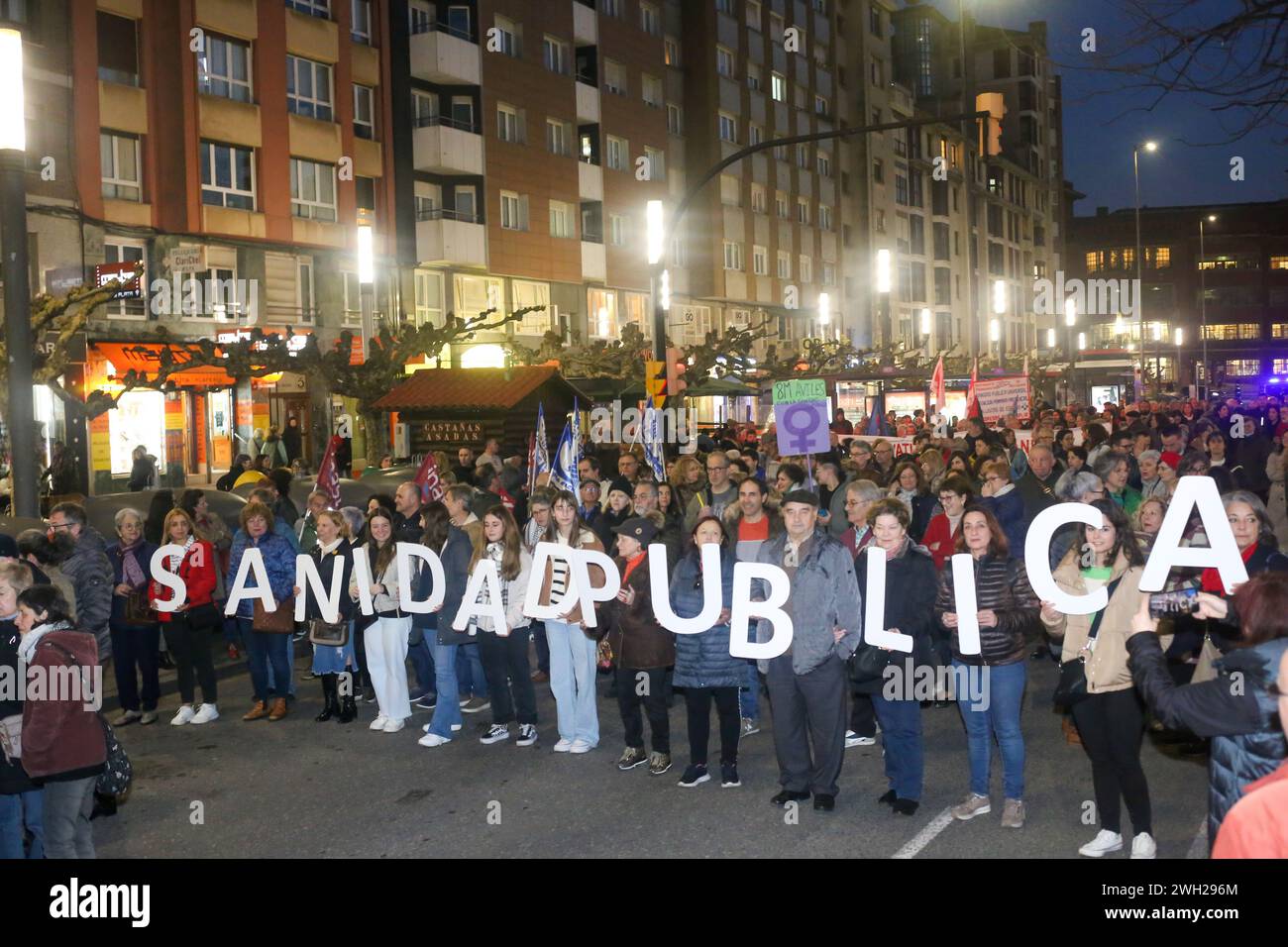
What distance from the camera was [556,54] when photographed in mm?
40562

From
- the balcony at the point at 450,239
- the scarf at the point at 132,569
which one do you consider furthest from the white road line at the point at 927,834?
the balcony at the point at 450,239

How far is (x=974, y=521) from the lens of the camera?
6.96 metres

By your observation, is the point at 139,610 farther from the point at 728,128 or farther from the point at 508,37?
the point at 728,128

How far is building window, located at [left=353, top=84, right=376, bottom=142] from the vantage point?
112ft

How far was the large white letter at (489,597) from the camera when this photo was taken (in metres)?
8.81

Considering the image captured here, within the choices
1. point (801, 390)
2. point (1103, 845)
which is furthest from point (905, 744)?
point (801, 390)

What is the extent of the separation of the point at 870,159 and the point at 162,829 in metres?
61.4

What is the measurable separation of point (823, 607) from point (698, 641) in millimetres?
993

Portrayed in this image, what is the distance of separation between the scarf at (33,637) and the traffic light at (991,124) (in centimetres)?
1196

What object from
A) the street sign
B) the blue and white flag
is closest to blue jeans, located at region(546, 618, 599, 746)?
the street sign

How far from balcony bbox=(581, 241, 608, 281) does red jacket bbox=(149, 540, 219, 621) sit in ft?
106

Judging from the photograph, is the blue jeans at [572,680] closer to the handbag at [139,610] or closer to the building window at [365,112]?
the handbag at [139,610]

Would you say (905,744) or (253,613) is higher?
(253,613)

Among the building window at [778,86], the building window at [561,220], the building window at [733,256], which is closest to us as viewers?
the building window at [561,220]
